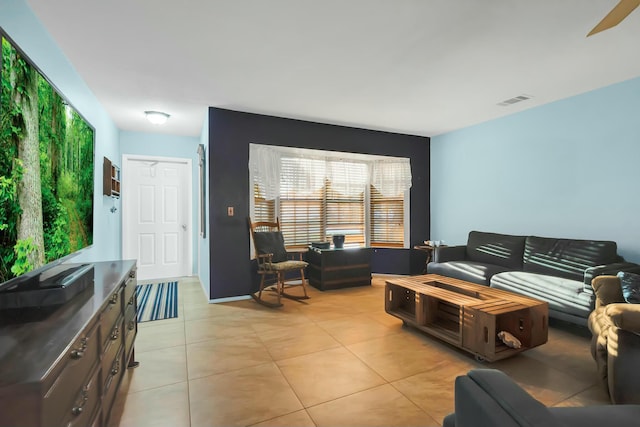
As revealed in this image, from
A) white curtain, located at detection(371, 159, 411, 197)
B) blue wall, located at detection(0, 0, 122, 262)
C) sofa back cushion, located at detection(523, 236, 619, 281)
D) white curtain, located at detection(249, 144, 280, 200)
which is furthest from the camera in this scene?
white curtain, located at detection(371, 159, 411, 197)

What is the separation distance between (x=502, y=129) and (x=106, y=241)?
5.54 metres

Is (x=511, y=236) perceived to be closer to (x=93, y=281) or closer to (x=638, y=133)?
(x=638, y=133)

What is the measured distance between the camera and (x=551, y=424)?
68cm

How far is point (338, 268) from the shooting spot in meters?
4.71

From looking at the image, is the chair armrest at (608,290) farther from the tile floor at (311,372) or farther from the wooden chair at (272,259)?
the wooden chair at (272,259)

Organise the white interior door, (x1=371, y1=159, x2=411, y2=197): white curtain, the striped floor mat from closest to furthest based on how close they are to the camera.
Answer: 1. the striped floor mat
2. the white interior door
3. (x1=371, y1=159, x2=411, y2=197): white curtain

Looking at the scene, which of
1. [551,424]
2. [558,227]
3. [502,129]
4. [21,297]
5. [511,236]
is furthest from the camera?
[502,129]

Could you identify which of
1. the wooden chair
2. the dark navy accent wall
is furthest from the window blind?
the wooden chair

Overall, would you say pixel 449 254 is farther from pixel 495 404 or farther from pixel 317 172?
pixel 495 404

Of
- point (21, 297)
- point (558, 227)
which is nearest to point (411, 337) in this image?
point (558, 227)

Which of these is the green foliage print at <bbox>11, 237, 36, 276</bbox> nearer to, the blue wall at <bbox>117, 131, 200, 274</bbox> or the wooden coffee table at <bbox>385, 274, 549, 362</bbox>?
the wooden coffee table at <bbox>385, 274, 549, 362</bbox>

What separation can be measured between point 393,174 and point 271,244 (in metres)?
2.50

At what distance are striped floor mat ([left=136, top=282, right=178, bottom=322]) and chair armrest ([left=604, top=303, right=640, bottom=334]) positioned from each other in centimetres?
374

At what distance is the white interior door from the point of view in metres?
5.09
